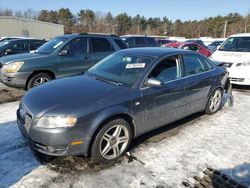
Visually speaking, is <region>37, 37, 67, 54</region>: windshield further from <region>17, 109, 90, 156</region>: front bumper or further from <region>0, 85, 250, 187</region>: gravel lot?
<region>17, 109, 90, 156</region>: front bumper

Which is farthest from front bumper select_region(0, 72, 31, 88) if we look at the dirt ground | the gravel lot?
the gravel lot

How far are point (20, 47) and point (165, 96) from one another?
906 centimetres

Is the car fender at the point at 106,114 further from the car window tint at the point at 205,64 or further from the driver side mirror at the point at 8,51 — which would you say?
the driver side mirror at the point at 8,51

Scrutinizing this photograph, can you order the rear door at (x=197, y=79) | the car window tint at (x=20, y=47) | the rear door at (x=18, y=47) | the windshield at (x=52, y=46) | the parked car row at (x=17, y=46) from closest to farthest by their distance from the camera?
the rear door at (x=197, y=79), the windshield at (x=52, y=46), the parked car row at (x=17, y=46), the rear door at (x=18, y=47), the car window tint at (x=20, y=47)

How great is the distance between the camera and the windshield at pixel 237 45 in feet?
29.4

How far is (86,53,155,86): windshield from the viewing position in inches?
165

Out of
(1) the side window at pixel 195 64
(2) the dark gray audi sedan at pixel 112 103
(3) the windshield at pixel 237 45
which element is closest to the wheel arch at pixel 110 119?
(2) the dark gray audi sedan at pixel 112 103

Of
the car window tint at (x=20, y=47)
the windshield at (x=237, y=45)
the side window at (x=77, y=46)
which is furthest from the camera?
the car window tint at (x=20, y=47)

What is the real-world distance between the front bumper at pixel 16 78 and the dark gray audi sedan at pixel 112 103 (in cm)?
278

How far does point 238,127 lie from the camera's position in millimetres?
5312

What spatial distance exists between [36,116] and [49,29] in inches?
1669

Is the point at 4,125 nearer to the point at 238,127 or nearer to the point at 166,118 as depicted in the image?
the point at 166,118

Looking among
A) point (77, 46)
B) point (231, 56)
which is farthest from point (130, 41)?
point (77, 46)

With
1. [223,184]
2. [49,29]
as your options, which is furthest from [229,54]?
[49,29]
